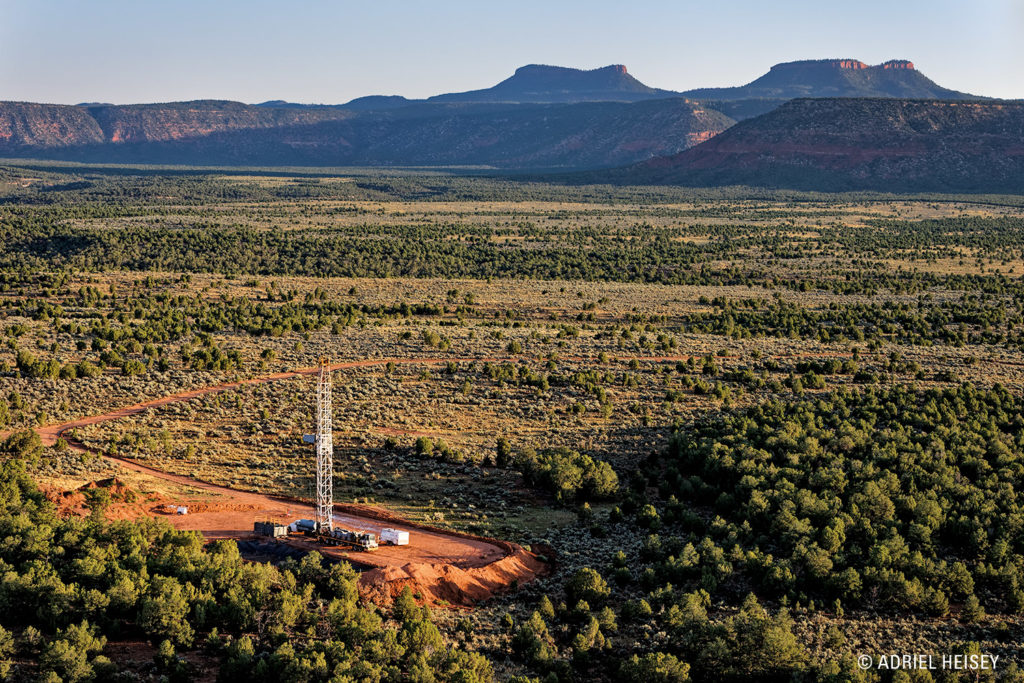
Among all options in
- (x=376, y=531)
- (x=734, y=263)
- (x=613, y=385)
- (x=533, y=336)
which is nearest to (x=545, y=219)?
(x=734, y=263)

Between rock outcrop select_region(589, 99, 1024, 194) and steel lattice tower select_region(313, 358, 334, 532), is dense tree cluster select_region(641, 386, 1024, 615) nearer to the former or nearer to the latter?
steel lattice tower select_region(313, 358, 334, 532)

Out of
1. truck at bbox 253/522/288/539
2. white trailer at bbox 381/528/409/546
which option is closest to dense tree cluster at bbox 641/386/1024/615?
white trailer at bbox 381/528/409/546

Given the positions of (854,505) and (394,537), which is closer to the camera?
(394,537)

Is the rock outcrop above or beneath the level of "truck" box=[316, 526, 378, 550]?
above

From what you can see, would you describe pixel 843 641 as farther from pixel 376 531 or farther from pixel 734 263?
pixel 734 263

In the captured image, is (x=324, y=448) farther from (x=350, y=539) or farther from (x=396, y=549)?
(x=396, y=549)

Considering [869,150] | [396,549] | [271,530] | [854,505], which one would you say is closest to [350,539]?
[396,549]

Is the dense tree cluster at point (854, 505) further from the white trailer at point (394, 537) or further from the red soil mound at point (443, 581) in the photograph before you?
the white trailer at point (394, 537)

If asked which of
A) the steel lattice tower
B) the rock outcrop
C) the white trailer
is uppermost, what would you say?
the rock outcrop

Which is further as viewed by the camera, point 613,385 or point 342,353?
point 342,353
